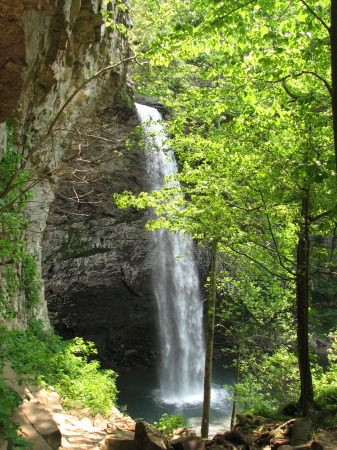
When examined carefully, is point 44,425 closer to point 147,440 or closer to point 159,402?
point 147,440

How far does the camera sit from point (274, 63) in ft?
17.0

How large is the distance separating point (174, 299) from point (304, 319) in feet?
36.9

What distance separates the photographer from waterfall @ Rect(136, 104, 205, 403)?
55.7 feet

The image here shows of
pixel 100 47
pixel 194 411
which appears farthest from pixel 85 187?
pixel 194 411

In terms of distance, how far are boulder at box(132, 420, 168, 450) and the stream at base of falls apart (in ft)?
26.2

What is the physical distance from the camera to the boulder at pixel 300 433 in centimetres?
486

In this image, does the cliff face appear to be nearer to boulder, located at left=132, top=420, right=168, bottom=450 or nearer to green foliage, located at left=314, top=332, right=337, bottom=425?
green foliage, located at left=314, top=332, right=337, bottom=425

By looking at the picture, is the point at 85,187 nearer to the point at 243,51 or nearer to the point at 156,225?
the point at 156,225

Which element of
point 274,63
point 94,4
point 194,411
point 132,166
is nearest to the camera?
point 274,63

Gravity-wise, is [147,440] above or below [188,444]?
above

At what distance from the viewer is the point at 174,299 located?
57.0ft

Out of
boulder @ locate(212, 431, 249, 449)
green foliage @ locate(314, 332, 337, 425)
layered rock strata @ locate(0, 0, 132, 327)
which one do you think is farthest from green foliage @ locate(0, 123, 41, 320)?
green foliage @ locate(314, 332, 337, 425)

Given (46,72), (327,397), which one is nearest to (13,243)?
(46,72)

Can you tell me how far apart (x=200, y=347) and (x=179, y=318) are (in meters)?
1.76
